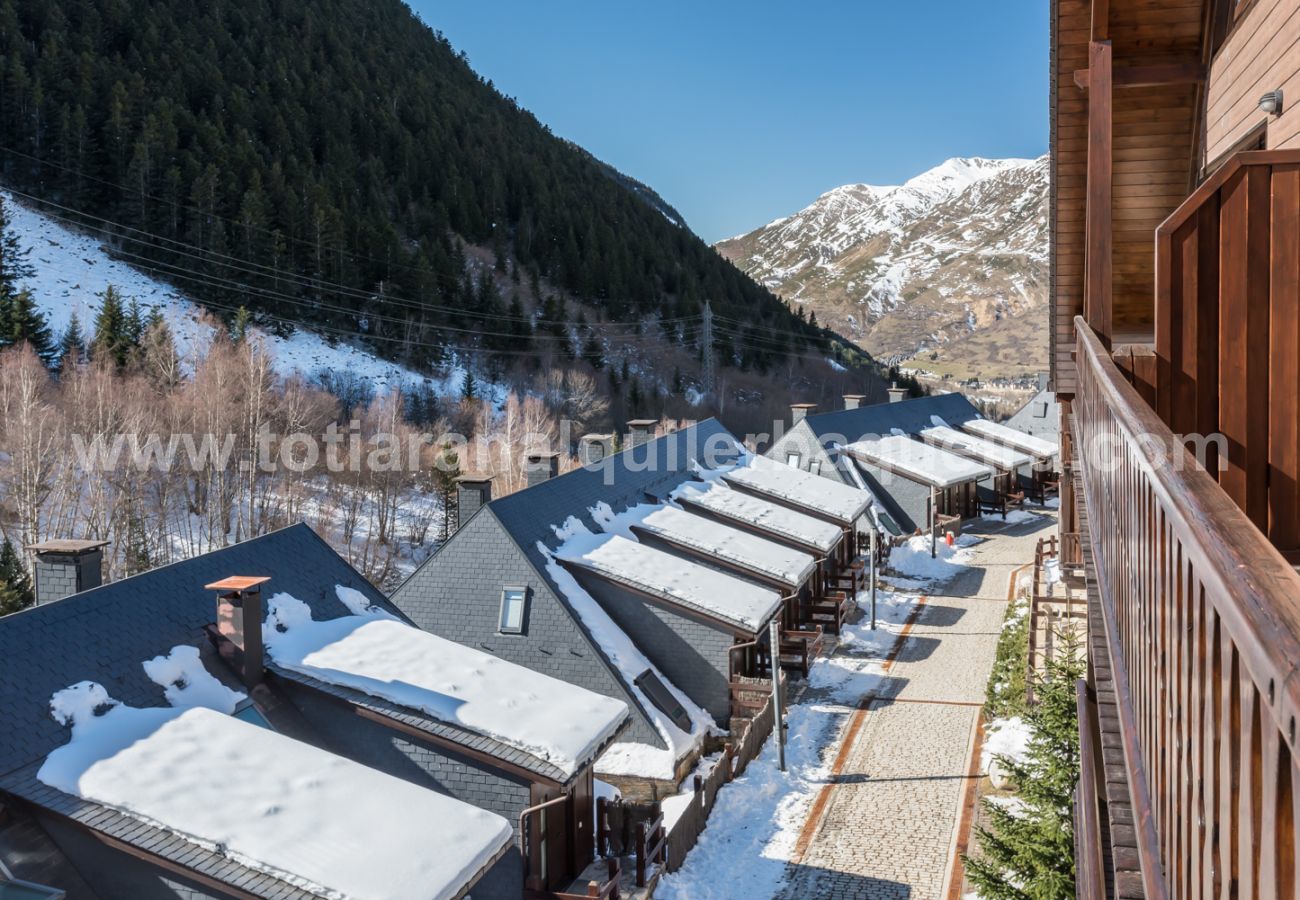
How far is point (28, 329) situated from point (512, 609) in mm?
31418

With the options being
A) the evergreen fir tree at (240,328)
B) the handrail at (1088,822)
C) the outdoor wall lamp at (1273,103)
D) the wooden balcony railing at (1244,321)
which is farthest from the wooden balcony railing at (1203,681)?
the evergreen fir tree at (240,328)

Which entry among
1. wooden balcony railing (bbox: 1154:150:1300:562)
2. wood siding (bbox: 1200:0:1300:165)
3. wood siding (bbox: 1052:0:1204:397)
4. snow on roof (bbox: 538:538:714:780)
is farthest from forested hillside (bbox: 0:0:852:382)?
wooden balcony railing (bbox: 1154:150:1300:562)

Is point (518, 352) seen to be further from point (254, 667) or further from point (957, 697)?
point (254, 667)

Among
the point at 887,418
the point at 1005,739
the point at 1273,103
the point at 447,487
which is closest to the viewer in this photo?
the point at 1273,103

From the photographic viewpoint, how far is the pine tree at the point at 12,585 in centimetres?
1894

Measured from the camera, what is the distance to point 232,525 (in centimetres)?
3259

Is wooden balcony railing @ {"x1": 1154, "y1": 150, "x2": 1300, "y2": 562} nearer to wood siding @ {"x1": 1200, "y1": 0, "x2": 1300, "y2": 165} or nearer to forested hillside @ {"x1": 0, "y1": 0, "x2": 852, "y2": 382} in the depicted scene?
wood siding @ {"x1": 1200, "y1": 0, "x2": 1300, "y2": 165}

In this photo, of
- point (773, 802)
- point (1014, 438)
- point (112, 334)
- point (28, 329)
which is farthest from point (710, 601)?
point (28, 329)

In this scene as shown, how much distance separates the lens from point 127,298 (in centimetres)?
4881

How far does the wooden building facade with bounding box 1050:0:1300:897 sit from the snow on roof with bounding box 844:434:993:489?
973 inches

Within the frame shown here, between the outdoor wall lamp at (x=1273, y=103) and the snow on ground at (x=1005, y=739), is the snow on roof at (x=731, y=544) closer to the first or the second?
the snow on ground at (x=1005, y=739)

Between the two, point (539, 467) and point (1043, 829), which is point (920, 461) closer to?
point (539, 467)

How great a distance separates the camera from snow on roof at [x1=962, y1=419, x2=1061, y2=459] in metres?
41.2

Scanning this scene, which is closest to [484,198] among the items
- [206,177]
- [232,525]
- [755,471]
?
[206,177]
